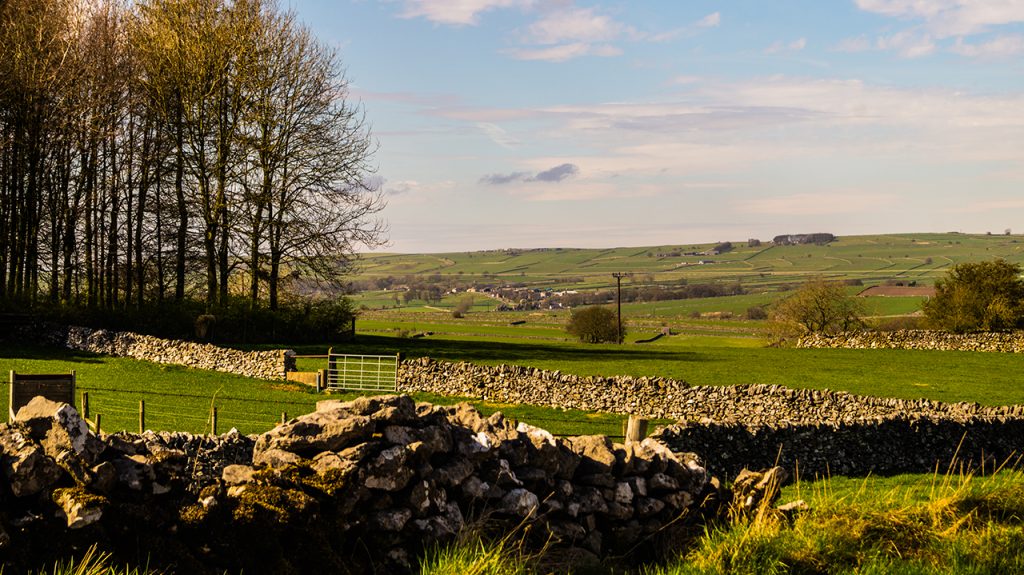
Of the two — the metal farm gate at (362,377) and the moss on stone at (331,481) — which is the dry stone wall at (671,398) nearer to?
the metal farm gate at (362,377)

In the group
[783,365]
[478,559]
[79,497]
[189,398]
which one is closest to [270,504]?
[79,497]

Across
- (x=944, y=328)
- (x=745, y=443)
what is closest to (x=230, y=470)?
(x=745, y=443)

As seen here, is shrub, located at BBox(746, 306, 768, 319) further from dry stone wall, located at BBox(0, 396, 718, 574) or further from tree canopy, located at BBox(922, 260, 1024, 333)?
dry stone wall, located at BBox(0, 396, 718, 574)

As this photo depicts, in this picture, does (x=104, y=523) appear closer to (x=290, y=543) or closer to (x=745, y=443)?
(x=290, y=543)

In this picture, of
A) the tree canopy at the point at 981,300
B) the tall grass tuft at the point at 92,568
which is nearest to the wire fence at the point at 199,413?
the tall grass tuft at the point at 92,568

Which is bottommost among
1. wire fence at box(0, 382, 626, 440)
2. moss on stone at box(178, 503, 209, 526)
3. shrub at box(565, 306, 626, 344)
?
shrub at box(565, 306, 626, 344)

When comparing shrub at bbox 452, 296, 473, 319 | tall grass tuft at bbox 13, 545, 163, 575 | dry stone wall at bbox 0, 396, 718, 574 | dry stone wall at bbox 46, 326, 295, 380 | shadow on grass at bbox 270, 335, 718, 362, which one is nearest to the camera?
tall grass tuft at bbox 13, 545, 163, 575

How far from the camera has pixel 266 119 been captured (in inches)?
1831

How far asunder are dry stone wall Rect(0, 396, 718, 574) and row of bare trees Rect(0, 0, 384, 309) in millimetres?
36613

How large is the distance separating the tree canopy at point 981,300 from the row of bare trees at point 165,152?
33.8 metres

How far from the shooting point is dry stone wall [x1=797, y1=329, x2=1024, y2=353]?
4912cm

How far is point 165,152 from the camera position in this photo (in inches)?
1860

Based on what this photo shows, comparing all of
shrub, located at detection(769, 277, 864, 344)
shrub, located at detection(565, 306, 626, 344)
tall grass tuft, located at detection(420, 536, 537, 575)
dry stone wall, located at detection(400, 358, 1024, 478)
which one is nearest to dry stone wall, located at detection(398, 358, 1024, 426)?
dry stone wall, located at detection(400, 358, 1024, 478)

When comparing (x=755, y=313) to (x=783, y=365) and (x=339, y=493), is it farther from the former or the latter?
(x=339, y=493)
